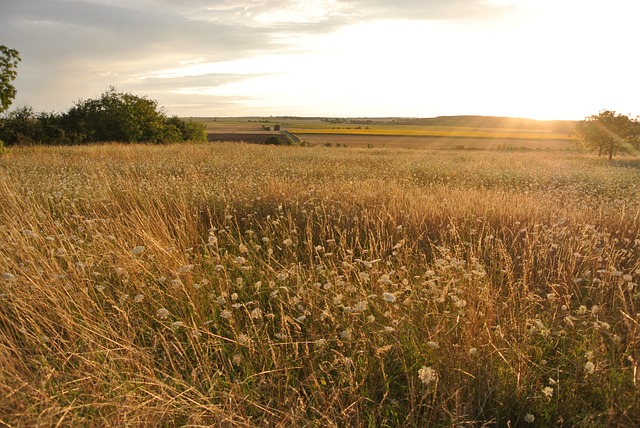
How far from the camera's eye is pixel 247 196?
23.8 feet

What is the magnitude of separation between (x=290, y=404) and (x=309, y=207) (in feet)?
14.3

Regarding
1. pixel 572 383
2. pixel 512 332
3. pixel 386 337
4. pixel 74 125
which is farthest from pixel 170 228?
pixel 74 125

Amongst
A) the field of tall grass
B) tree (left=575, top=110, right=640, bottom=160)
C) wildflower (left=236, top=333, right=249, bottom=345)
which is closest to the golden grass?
tree (left=575, top=110, right=640, bottom=160)

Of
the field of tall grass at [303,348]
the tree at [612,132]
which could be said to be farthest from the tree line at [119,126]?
the field of tall grass at [303,348]

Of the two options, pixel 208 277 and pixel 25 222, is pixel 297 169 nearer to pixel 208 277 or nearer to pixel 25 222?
pixel 25 222

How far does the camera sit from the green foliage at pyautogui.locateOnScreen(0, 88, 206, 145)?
29703 mm

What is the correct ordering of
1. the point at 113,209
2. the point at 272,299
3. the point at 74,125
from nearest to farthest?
1. the point at 272,299
2. the point at 113,209
3. the point at 74,125

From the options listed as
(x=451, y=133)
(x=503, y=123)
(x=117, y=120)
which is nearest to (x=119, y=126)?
(x=117, y=120)

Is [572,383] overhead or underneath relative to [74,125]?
underneath

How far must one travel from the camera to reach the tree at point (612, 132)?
116 feet

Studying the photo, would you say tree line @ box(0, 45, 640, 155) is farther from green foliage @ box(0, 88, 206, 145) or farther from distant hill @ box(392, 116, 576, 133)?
distant hill @ box(392, 116, 576, 133)

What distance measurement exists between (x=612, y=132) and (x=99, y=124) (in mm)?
42384

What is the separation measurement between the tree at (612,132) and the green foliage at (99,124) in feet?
120

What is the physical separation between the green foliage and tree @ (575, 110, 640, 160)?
36520 millimetres
